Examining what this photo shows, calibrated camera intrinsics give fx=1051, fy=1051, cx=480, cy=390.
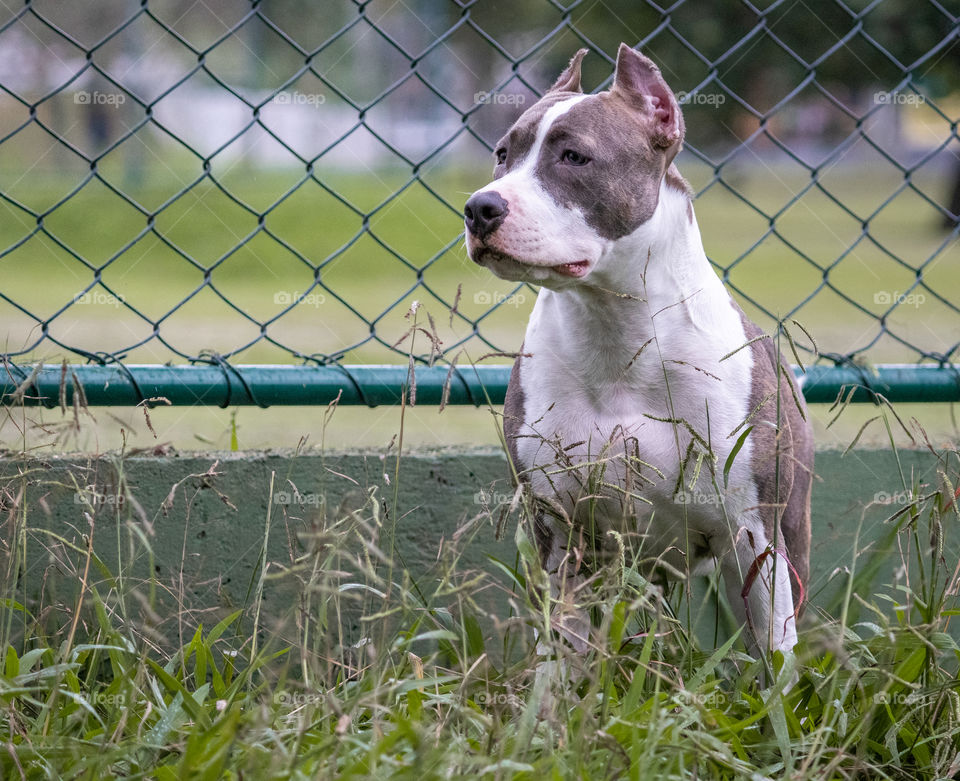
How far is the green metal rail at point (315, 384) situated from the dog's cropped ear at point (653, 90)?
56 cm

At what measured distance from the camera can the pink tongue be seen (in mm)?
1728

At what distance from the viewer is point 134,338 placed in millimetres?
5391

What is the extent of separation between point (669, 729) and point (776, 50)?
1106 cm

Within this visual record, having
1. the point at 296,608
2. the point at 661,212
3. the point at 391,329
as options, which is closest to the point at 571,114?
the point at 661,212

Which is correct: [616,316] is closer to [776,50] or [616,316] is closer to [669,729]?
[669,729]

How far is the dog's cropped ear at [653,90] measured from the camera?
1877 mm

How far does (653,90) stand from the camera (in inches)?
74.9
